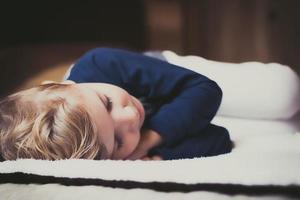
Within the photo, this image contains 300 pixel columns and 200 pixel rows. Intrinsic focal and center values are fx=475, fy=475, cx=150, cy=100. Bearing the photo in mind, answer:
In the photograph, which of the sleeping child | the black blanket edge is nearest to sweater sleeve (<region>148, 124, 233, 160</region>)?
the sleeping child

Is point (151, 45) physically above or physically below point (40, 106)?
below

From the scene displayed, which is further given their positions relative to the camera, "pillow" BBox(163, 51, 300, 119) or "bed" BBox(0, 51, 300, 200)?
"pillow" BBox(163, 51, 300, 119)

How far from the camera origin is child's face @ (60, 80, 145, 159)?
0.42 meters

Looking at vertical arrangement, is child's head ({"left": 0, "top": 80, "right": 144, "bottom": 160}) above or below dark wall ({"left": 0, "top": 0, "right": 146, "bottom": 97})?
above

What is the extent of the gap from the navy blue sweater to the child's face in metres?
0.03

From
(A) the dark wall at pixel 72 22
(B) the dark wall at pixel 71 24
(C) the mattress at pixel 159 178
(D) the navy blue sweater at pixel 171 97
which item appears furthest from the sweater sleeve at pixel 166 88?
(A) the dark wall at pixel 72 22

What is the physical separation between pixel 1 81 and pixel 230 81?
1.27ft

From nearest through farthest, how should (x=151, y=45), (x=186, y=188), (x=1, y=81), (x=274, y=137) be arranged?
1. (x=186, y=188)
2. (x=274, y=137)
3. (x=1, y=81)
4. (x=151, y=45)

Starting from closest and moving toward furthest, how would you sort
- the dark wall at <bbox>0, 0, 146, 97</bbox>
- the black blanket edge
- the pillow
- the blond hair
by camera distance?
the black blanket edge → the blond hair → the pillow → the dark wall at <bbox>0, 0, 146, 97</bbox>

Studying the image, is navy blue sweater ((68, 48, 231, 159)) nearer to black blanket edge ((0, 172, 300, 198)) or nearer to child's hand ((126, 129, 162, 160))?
Result: child's hand ((126, 129, 162, 160))

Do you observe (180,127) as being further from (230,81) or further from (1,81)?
(1,81)

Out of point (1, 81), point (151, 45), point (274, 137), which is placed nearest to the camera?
point (274, 137)

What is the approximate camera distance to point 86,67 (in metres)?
0.55

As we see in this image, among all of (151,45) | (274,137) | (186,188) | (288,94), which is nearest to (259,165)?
(186,188)
